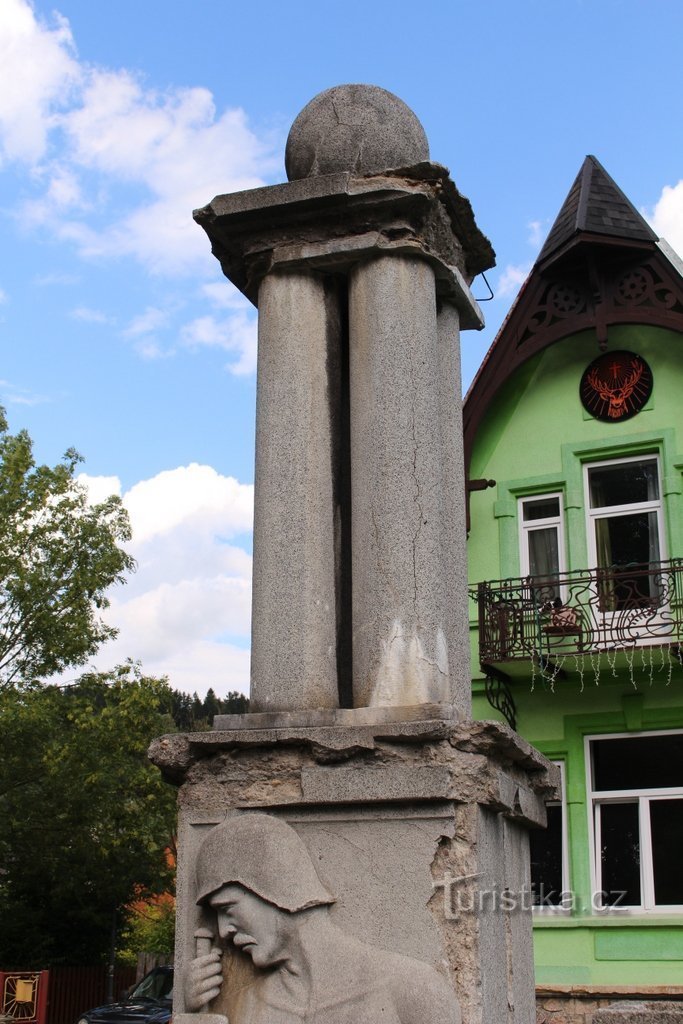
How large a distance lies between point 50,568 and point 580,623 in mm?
9004

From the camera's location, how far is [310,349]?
197 inches

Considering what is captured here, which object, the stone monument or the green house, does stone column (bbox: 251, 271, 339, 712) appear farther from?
the green house

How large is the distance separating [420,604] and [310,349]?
118 centimetres

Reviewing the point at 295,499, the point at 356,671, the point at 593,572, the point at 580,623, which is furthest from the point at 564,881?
the point at 295,499

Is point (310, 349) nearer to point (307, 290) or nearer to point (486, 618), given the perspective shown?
point (307, 290)

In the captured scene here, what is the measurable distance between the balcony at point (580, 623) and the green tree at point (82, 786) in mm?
6691

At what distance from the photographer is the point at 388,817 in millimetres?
4176

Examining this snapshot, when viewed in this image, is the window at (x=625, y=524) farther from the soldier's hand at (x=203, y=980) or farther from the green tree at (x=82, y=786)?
the soldier's hand at (x=203, y=980)

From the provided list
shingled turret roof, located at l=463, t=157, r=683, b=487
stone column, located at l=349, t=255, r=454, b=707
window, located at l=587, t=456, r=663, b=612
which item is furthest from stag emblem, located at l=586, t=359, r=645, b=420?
stone column, located at l=349, t=255, r=454, b=707

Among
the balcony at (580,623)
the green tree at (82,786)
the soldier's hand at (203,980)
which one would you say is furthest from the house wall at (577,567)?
the soldier's hand at (203,980)

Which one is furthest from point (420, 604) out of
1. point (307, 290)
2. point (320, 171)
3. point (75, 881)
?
point (75, 881)

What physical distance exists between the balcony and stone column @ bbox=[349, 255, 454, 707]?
353 inches

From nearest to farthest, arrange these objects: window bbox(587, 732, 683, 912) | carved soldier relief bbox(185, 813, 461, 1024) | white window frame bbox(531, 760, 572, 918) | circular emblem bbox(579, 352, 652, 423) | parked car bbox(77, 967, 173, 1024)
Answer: carved soldier relief bbox(185, 813, 461, 1024) < window bbox(587, 732, 683, 912) < white window frame bbox(531, 760, 572, 918) < circular emblem bbox(579, 352, 652, 423) < parked car bbox(77, 967, 173, 1024)

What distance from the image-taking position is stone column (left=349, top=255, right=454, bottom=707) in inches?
177
